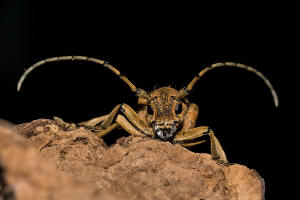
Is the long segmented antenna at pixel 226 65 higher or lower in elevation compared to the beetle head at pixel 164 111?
higher

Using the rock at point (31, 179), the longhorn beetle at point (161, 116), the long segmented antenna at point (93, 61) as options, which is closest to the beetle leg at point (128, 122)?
the longhorn beetle at point (161, 116)

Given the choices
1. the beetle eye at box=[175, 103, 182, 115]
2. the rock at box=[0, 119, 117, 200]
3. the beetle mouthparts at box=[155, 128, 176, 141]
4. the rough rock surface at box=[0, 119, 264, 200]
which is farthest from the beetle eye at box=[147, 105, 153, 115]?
the rock at box=[0, 119, 117, 200]

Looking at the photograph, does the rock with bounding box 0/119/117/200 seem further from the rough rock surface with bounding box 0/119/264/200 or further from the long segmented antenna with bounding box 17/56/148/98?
the long segmented antenna with bounding box 17/56/148/98

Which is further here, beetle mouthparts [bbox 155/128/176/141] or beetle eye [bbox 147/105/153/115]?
beetle eye [bbox 147/105/153/115]

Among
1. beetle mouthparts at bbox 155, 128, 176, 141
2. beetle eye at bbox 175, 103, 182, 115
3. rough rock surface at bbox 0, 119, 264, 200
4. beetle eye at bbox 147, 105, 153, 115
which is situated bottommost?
rough rock surface at bbox 0, 119, 264, 200

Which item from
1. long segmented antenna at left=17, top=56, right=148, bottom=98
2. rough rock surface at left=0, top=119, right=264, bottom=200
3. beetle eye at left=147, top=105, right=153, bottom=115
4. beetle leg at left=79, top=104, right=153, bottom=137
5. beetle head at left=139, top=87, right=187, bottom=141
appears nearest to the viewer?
rough rock surface at left=0, top=119, right=264, bottom=200

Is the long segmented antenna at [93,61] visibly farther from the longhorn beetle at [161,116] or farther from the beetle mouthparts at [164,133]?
the beetle mouthparts at [164,133]
